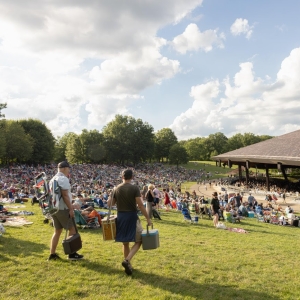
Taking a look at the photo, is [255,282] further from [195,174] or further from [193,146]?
[193,146]

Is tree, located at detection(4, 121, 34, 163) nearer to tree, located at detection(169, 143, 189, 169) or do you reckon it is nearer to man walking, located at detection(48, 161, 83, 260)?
tree, located at detection(169, 143, 189, 169)

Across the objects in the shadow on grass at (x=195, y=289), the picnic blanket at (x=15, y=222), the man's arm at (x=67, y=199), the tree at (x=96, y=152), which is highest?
the tree at (x=96, y=152)

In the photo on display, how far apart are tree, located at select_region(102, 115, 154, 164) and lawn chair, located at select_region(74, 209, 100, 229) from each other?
67.6 meters

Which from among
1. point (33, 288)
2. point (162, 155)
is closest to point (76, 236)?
point (33, 288)

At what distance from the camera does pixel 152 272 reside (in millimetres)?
4934

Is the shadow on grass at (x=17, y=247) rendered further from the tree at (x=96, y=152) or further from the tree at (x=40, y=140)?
the tree at (x=96, y=152)

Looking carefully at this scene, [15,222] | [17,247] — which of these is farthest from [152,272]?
[15,222]

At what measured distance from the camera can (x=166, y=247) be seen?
6.91 m

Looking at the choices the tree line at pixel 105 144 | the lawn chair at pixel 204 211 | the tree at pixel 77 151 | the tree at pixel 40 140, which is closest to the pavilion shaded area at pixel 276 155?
the lawn chair at pixel 204 211

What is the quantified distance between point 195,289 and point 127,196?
1.84 meters

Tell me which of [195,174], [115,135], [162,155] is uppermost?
[115,135]

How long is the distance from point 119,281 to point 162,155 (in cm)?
8670

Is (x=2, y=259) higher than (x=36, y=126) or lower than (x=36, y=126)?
lower

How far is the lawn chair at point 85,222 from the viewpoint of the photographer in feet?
30.3
